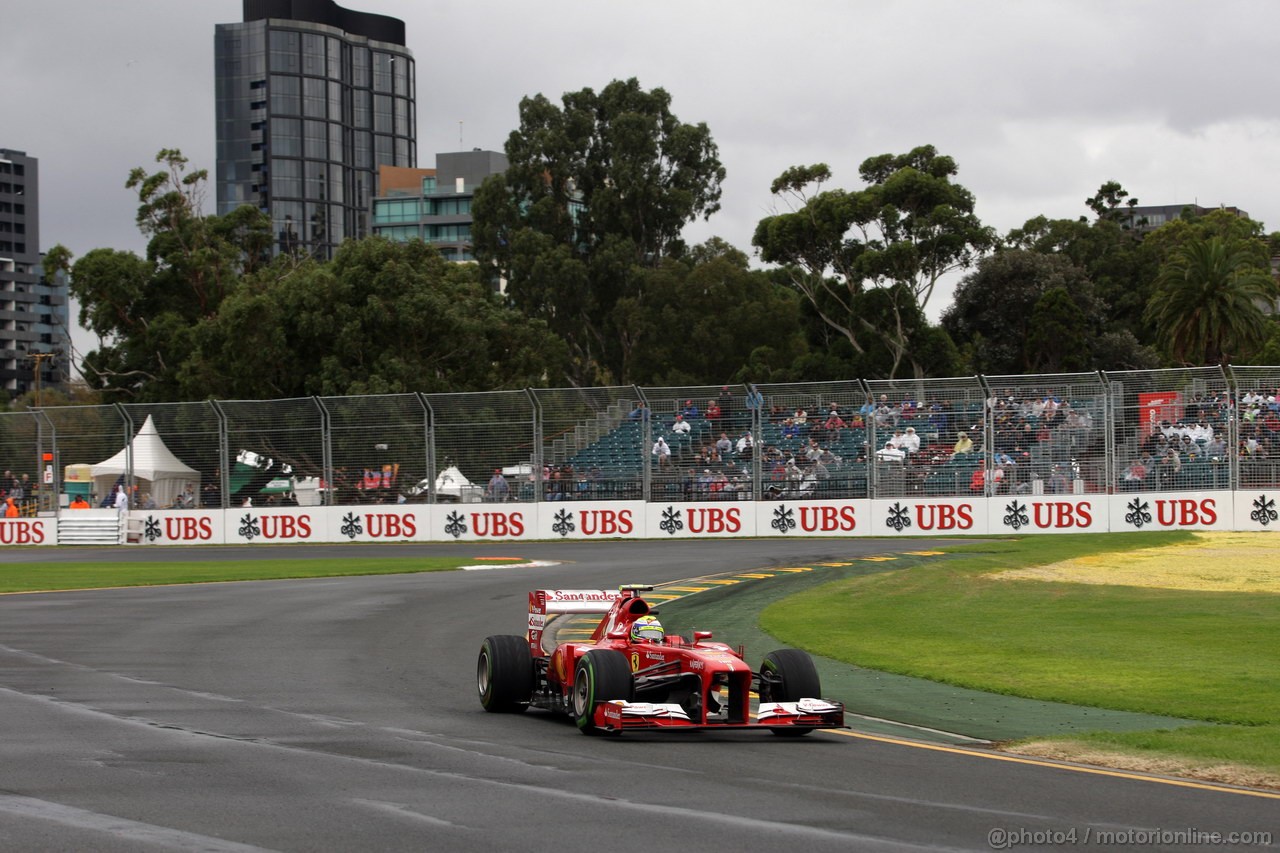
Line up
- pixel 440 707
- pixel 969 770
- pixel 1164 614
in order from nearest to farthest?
1. pixel 969 770
2. pixel 440 707
3. pixel 1164 614

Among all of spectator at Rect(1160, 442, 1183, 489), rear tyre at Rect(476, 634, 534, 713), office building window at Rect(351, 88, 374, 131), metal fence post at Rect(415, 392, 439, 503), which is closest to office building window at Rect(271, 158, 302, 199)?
office building window at Rect(351, 88, 374, 131)

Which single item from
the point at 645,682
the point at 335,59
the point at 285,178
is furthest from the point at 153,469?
the point at 335,59

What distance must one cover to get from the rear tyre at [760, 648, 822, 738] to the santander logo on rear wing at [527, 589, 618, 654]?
84.1 inches

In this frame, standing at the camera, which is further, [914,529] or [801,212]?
[801,212]

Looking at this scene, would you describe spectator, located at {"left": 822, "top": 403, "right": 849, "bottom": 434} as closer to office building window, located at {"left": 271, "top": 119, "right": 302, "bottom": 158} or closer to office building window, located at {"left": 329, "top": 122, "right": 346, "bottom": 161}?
office building window, located at {"left": 271, "top": 119, "right": 302, "bottom": 158}

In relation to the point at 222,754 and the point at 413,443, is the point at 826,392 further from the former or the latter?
the point at 222,754

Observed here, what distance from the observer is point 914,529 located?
130ft

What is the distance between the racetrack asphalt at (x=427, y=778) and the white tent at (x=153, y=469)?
91.9ft

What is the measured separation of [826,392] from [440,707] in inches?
1093

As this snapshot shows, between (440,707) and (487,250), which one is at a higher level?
(487,250)

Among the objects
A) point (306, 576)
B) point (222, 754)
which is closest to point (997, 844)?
point (222, 754)

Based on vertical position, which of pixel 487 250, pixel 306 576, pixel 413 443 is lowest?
pixel 306 576

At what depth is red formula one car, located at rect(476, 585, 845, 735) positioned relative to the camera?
37.6 ft

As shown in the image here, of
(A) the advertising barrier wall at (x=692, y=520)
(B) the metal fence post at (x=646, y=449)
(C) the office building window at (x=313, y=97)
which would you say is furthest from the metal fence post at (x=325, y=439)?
(C) the office building window at (x=313, y=97)
